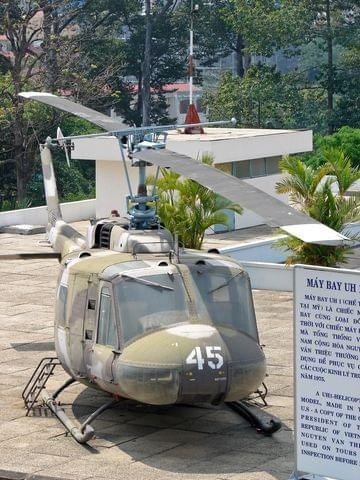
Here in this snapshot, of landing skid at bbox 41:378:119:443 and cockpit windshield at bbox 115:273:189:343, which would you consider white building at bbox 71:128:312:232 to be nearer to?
landing skid at bbox 41:378:119:443

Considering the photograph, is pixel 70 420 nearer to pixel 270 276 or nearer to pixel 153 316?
pixel 153 316

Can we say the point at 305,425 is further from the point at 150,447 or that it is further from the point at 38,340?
the point at 38,340

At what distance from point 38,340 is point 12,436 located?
18.7ft

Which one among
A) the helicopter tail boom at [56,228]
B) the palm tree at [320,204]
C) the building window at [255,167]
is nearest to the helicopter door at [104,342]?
the helicopter tail boom at [56,228]

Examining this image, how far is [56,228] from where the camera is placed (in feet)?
61.9

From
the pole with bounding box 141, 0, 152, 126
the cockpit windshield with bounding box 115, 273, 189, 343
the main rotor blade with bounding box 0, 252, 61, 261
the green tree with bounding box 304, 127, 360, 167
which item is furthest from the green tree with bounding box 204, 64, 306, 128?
the cockpit windshield with bounding box 115, 273, 189, 343

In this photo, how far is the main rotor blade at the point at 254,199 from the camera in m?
10.9

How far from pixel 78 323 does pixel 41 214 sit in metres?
22.6

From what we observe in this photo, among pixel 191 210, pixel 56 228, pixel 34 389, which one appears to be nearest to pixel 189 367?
pixel 34 389

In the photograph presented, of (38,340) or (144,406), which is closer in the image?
(144,406)

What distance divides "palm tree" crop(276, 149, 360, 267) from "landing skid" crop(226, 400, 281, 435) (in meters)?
9.72

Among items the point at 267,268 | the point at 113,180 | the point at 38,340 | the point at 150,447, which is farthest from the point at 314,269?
the point at 113,180

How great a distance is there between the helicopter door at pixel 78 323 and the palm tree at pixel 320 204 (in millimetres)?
10092

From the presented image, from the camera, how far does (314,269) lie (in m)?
11.9
